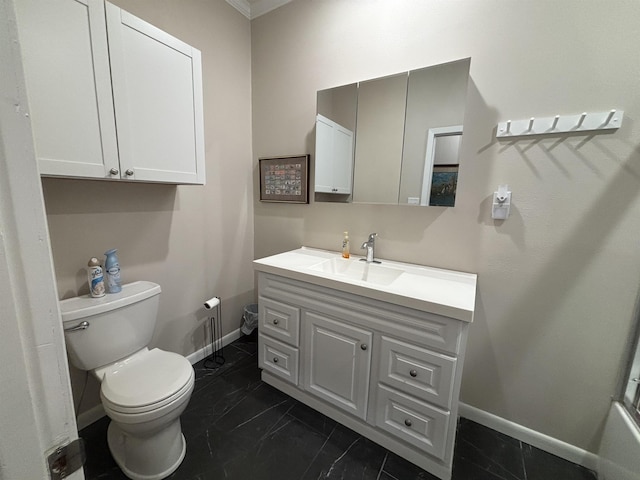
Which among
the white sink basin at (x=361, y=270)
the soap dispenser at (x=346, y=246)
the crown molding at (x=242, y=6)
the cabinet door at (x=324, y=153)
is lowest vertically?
the white sink basin at (x=361, y=270)

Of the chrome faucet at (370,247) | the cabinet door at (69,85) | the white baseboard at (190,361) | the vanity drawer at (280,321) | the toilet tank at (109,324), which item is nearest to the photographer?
the cabinet door at (69,85)

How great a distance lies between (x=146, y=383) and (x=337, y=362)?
0.94 meters

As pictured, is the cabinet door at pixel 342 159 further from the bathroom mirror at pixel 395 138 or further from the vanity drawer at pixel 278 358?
the vanity drawer at pixel 278 358

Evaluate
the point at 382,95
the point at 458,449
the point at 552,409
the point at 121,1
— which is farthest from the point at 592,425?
the point at 121,1

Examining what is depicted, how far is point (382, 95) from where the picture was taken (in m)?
1.71

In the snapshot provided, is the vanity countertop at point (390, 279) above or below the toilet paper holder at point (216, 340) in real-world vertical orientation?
above

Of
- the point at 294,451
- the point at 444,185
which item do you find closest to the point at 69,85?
the point at 444,185

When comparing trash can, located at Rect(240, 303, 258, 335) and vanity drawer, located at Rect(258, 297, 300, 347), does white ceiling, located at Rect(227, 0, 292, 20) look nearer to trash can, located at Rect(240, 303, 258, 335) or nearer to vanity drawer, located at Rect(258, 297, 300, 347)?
vanity drawer, located at Rect(258, 297, 300, 347)

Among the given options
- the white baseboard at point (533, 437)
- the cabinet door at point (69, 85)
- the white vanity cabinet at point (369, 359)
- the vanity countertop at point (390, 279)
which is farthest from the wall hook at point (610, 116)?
the cabinet door at point (69, 85)

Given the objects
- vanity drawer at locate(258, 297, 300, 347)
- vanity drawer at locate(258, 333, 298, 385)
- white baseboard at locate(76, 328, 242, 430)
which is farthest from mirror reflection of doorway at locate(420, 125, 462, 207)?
white baseboard at locate(76, 328, 242, 430)

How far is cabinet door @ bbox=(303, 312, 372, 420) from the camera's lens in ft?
4.69

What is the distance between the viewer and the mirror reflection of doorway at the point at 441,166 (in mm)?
1540

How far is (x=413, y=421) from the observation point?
4.31 feet

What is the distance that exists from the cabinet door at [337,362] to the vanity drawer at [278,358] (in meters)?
0.09
